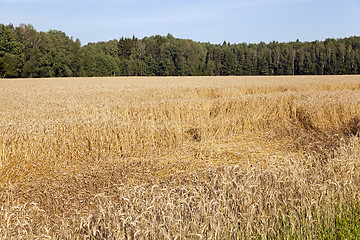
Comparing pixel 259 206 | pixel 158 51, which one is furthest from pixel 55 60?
pixel 259 206

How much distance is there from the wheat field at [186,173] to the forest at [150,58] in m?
52.3

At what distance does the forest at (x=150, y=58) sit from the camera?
57.3 metres

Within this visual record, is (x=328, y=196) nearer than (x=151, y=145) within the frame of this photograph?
Yes

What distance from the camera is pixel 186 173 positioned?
245 inches

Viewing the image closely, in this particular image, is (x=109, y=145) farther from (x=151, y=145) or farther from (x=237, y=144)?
(x=237, y=144)

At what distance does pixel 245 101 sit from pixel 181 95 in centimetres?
489

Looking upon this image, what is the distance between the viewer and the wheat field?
11.6ft

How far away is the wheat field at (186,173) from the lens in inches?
139

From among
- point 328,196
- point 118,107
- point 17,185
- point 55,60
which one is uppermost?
point 55,60

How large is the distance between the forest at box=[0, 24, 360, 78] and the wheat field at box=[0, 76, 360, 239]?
52.3 meters

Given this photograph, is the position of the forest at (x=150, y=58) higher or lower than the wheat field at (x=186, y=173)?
higher

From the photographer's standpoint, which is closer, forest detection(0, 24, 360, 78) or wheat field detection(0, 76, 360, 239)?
wheat field detection(0, 76, 360, 239)

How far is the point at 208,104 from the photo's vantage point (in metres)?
11.8

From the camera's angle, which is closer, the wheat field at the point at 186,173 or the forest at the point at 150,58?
the wheat field at the point at 186,173
